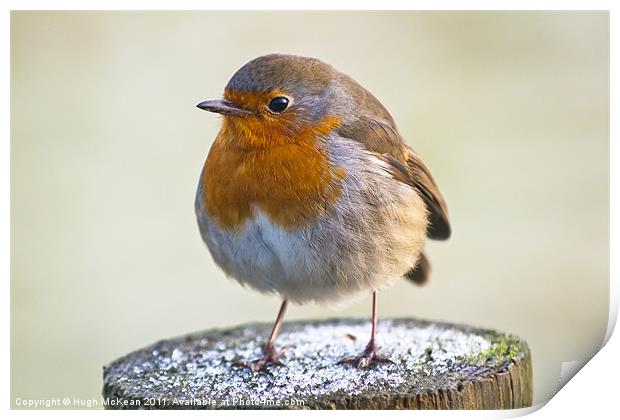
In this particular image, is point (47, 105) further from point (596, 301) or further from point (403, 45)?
point (596, 301)

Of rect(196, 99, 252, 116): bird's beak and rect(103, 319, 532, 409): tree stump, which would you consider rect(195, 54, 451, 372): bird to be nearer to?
rect(196, 99, 252, 116): bird's beak

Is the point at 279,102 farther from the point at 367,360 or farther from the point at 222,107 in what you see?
the point at 367,360

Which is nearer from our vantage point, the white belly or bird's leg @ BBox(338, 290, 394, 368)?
the white belly

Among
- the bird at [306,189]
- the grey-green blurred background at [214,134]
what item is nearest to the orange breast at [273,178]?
the bird at [306,189]

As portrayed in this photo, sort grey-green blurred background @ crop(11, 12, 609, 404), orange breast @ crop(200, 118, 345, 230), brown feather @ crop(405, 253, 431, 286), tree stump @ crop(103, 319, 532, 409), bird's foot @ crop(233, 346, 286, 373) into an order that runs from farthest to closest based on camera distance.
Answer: brown feather @ crop(405, 253, 431, 286), bird's foot @ crop(233, 346, 286, 373), grey-green blurred background @ crop(11, 12, 609, 404), orange breast @ crop(200, 118, 345, 230), tree stump @ crop(103, 319, 532, 409)

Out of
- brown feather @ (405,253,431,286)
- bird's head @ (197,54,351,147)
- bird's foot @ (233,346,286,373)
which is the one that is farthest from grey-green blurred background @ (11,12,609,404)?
brown feather @ (405,253,431,286)
